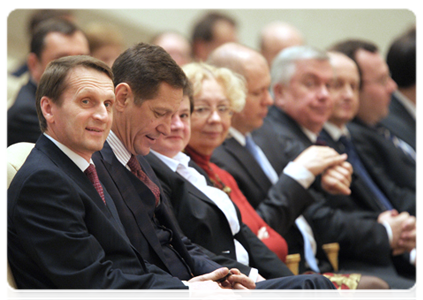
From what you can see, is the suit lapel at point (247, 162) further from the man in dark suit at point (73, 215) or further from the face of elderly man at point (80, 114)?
the face of elderly man at point (80, 114)

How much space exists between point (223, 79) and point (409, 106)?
2.12 metres

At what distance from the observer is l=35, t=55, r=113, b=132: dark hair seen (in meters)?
1.58

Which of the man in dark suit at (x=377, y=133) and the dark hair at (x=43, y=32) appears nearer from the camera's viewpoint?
the dark hair at (x=43, y=32)

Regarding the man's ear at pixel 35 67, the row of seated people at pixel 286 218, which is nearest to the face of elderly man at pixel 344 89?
the row of seated people at pixel 286 218

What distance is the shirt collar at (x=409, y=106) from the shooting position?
4251 millimetres

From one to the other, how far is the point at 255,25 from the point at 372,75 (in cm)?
396

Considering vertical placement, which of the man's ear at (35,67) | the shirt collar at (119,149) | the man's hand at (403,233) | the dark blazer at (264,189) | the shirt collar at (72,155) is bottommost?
the man's hand at (403,233)

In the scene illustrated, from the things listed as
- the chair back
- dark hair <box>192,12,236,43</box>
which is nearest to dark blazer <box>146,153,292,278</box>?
the chair back

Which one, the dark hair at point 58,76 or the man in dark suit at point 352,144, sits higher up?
the dark hair at point 58,76

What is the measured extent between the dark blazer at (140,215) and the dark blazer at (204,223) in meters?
0.24

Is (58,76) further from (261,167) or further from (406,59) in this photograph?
(406,59)

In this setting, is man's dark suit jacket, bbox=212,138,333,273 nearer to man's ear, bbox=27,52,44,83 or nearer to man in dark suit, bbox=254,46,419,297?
man in dark suit, bbox=254,46,419,297

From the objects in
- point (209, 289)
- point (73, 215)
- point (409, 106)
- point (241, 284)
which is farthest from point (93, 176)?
point (409, 106)

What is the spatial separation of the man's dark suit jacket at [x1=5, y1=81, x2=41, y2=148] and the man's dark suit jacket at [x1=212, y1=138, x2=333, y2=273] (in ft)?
3.28
